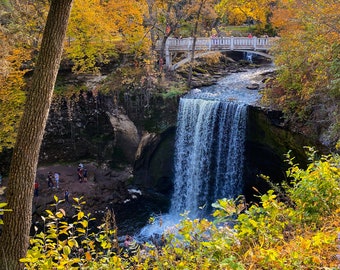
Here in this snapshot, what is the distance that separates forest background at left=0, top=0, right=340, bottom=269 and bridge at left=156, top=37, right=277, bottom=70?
3.62 ft

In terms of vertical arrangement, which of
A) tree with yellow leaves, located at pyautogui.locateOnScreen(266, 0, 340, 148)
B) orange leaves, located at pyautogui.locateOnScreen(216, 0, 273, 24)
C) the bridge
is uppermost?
orange leaves, located at pyautogui.locateOnScreen(216, 0, 273, 24)

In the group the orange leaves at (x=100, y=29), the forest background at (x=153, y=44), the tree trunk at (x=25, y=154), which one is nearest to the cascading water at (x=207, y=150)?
the forest background at (x=153, y=44)

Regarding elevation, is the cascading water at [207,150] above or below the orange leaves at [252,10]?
below

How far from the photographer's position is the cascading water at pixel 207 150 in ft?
52.3

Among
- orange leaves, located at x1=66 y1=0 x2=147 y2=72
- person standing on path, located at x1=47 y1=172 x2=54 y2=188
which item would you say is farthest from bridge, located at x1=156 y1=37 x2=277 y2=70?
person standing on path, located at x1=47 y1=172 x2=54 y2=188

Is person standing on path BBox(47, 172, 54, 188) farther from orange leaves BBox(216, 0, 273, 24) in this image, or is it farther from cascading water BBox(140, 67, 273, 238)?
orange leaves BBox(216, 0, 273, 24)

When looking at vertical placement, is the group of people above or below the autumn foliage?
below

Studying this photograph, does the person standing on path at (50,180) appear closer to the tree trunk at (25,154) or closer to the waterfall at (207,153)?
the waterfall at (207,153)

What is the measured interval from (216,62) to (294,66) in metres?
11.0

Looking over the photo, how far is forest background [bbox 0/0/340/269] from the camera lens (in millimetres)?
11258

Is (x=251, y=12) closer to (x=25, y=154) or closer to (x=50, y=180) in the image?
(x=50, y=180)

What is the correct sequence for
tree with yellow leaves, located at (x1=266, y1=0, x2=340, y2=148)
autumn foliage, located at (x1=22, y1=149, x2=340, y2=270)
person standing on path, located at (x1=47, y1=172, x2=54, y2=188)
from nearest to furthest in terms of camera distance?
autumn foliage, located at (x1=22, y1=149, x2=340, y2=270) → tree with yellow leaves, located at (x1=266, y1=0, x2=340, y2=148) → person standing on path, located at (x1=47, y1=172, x2=54, y2=188)

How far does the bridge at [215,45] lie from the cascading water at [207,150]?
2890mm

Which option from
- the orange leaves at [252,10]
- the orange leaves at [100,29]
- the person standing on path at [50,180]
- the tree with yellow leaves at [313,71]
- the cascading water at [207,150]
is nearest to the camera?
the tree with yellow leaves at [313,71]
